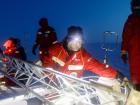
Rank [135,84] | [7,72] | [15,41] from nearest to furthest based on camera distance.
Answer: [135,84], [7,72], [15,41]

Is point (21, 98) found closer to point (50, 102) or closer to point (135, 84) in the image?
point (50, 102)

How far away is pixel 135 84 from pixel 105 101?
904 millimetres

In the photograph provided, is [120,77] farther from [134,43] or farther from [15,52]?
[15,52]

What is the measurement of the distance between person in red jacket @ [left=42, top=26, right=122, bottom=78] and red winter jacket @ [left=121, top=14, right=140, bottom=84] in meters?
0.95

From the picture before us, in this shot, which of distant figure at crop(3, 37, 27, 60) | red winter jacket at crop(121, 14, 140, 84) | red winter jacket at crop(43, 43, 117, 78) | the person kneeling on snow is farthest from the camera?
distant figure at crop(3, 37, 27, 60)

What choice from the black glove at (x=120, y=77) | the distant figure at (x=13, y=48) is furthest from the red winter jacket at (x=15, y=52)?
the black glove at (x=120, y=77)

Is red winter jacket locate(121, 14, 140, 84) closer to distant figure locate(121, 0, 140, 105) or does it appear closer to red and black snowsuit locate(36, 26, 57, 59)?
distant figure locate(121, 0, 140, 105)

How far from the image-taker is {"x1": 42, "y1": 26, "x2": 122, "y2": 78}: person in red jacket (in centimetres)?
678

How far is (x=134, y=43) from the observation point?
18.6 feet

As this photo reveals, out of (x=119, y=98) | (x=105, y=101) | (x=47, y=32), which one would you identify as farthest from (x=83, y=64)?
(x=47, y=32)

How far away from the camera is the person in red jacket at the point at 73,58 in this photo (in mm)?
6777

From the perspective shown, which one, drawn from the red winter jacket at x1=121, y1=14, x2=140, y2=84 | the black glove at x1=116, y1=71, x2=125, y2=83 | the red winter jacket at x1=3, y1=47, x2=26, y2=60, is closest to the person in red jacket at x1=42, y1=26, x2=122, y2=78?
the black glove at x1=116, y1=71, x2=125, y2=83

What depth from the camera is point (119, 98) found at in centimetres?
552

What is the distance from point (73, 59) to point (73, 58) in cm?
2
